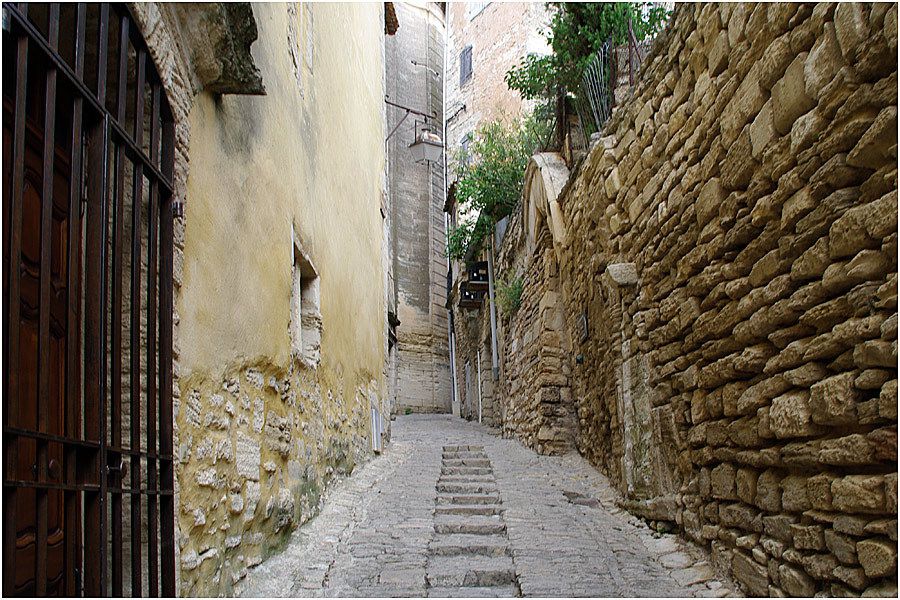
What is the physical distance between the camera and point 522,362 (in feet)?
31.3

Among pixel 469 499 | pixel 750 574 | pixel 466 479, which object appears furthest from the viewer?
pixel 466 479

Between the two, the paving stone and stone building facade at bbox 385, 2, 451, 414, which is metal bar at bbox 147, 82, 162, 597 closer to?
the paving stone

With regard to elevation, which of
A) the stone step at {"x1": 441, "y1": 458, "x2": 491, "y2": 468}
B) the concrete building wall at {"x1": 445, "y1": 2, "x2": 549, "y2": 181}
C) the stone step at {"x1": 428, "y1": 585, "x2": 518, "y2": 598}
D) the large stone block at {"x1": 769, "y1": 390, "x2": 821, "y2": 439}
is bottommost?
the stone step at {"x1": 428, "y1": 585, "x2": 518, "y2": 598}

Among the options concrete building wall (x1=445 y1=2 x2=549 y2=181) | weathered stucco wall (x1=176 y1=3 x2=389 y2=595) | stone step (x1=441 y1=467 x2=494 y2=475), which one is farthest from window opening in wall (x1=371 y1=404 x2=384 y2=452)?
concrete building wall (x1=445 y1=2 x2=549 y2=181)

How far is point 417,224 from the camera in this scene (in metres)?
22.6

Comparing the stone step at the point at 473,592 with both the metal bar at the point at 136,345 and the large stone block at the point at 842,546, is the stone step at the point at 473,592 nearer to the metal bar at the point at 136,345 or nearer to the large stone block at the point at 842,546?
the large stone block at the point at 842,546

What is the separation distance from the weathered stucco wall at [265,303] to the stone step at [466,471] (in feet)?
2.76

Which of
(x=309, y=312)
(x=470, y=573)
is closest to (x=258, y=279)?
(x=309, y=312)

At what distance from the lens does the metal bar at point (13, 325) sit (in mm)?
1735

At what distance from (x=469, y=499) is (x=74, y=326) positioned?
4097mm

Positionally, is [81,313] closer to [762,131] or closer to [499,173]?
[762,131]

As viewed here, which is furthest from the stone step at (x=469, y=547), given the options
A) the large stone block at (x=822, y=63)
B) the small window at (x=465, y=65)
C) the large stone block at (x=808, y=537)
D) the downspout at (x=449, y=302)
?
the small window at (x=465, y=65)

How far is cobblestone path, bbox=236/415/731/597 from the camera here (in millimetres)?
3809

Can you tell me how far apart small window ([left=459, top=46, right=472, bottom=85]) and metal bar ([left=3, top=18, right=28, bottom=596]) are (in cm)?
2052
